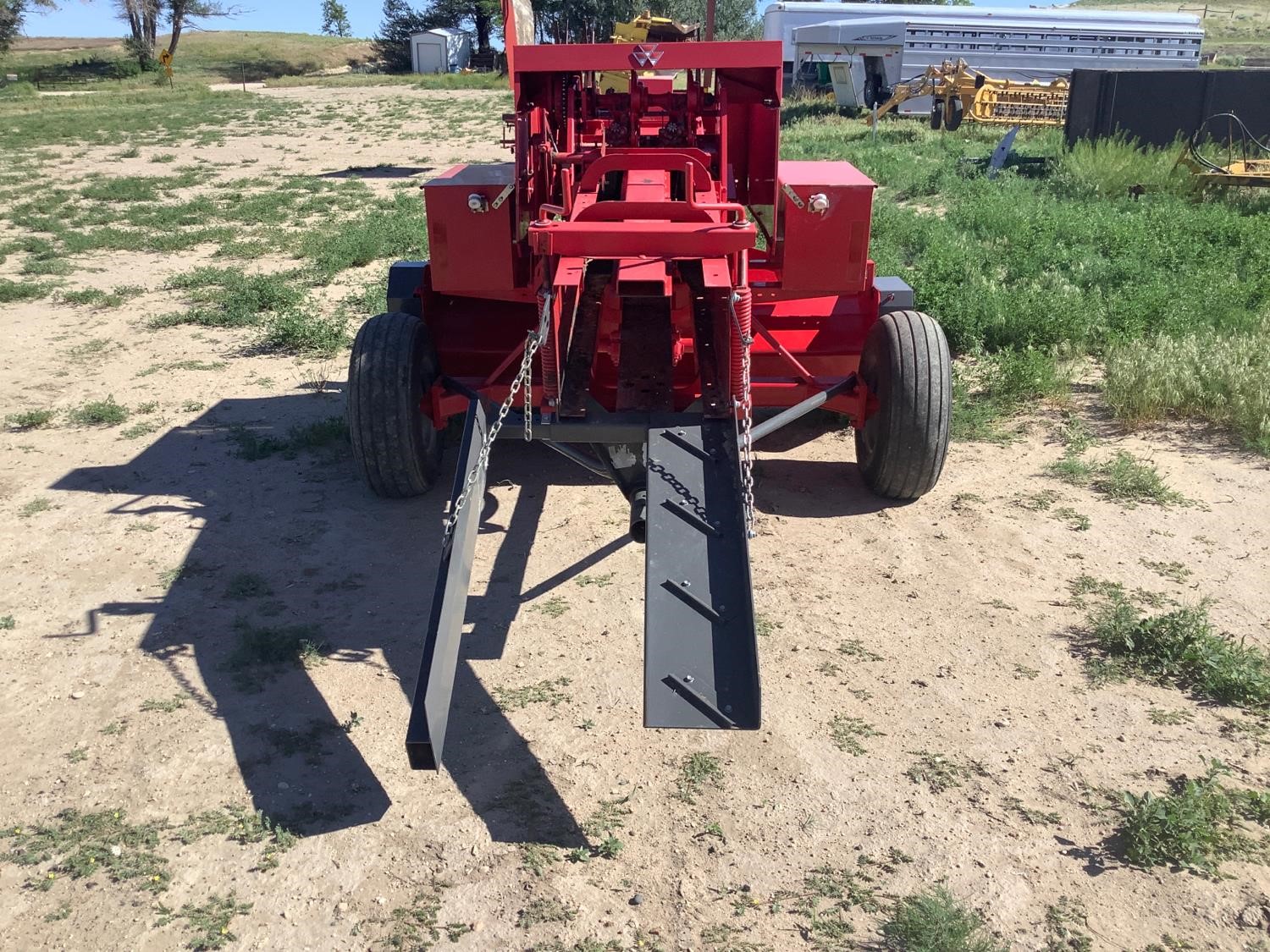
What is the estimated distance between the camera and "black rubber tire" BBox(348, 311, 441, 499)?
5195 millimetres

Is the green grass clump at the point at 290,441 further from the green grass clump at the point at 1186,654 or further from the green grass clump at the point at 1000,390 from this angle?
the green grass clump at the point at 1186,654

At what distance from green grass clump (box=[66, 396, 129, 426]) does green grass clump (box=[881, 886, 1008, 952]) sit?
5.74m

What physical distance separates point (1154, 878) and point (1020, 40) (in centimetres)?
2947

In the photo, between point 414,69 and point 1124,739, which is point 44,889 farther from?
point 414,69

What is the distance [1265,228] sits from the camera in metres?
10.3

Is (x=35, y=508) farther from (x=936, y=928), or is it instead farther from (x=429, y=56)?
(x=429, y=56)

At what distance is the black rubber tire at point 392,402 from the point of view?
17.0ft

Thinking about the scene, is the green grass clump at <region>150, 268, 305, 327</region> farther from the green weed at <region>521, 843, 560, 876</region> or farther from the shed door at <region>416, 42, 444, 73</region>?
the shed door at <region>416, 42, 444, 73</region>

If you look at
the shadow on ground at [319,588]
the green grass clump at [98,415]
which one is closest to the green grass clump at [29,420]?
the green grass clump at [98,415]

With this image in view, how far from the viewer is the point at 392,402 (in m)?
5.20

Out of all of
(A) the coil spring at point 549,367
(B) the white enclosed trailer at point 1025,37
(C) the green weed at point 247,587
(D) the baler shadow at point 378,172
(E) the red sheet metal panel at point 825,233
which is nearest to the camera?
(A) the coil spring at point 549,367

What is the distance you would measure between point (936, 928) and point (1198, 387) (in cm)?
474

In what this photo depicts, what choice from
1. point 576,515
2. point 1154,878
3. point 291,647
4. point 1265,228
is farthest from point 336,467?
point 1265,228

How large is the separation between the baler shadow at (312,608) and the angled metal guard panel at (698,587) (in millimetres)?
587
